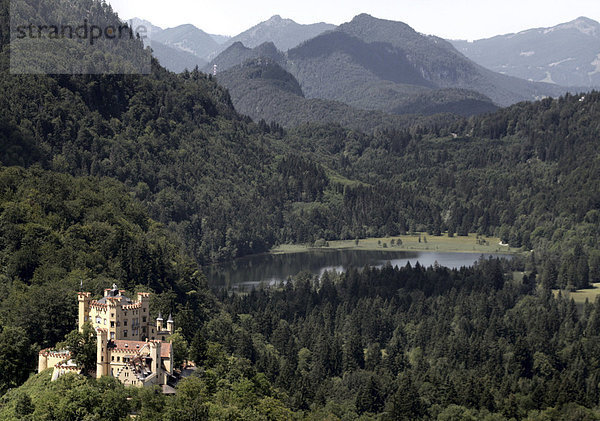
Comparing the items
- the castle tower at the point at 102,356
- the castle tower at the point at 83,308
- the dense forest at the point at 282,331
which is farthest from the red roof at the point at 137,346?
the castle tower at the point at 83,308

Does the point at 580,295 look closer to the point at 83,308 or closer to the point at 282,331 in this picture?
the point at 282,331

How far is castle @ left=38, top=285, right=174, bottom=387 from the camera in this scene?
273ft

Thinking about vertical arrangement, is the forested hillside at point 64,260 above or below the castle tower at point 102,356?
above

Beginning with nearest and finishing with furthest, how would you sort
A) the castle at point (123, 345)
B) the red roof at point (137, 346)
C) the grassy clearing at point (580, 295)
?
1. the castle at point (123, 345)
2. the red roof at point (137, 346)
3. the grassy clearing at point (580, 295)

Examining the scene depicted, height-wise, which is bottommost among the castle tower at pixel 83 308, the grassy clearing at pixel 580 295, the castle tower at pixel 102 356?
the grassy clearing at pixel 580 295

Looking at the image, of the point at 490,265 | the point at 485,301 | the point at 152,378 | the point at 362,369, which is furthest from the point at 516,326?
the point at 152,378

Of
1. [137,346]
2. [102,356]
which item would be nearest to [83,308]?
[102,356]

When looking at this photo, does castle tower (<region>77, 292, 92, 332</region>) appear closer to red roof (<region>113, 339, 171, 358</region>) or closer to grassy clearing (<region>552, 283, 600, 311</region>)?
red roof (<region>113, 339, 171, 358</region>)

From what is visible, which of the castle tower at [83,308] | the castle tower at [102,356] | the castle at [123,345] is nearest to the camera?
the castle at [123,345]

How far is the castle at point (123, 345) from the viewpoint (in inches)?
3278

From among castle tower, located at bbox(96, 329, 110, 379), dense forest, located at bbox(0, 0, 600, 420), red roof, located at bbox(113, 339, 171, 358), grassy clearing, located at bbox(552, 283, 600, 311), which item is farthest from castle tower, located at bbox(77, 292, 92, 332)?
grassy clearing, located at bbox(552, 283, 600, 311)

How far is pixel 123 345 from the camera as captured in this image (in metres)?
84.5

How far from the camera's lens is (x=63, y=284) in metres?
111

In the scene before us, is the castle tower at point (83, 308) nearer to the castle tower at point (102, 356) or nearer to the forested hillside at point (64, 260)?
the castle tower at point (102, 356)
